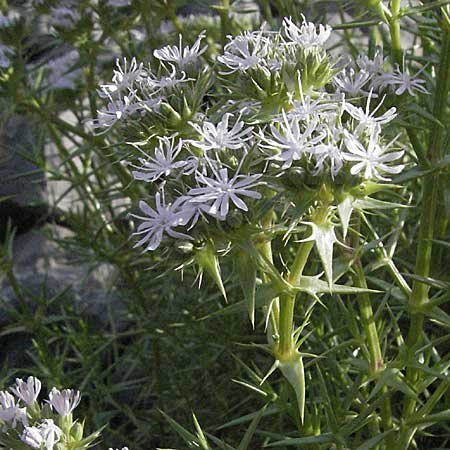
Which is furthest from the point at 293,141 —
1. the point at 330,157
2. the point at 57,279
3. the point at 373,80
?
the point at 57,279

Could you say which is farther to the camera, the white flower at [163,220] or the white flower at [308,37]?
the white flower at [308,37]

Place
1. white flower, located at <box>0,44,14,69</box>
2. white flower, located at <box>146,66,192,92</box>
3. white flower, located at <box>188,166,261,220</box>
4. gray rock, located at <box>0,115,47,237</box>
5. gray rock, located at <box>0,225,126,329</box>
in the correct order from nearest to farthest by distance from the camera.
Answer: white flower, located at <box>188,166,261,220</box> → white flower, located at <box>146,66,192,92</box> → white flower, located at <box>0,44,14,69</box> → gray rock, located at <box>0,225,126,329</box> → gray rock, located at <box>0,115,47,237</box>

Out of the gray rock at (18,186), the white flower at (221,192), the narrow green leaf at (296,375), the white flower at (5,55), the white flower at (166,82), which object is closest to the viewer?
the white flower at (221,192)

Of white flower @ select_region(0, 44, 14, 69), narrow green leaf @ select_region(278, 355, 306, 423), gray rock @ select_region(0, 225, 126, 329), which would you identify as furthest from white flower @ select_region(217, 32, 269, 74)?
gray rock @ select_region(0, 225, 126, 329)

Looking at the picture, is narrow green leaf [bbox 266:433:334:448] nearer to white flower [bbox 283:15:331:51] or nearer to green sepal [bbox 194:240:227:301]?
green sepal [bbox 194:240:227:301]

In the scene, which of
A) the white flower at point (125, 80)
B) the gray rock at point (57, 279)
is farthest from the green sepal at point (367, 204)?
the gray rock at point (57, 279)

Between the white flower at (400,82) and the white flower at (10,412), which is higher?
the white flower at (400,82)

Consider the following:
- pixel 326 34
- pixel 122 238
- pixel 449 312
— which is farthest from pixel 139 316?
pixel 326 34

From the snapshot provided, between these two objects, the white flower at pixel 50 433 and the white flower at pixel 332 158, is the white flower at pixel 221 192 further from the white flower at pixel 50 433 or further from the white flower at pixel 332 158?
the white flower at pixel 50 433
